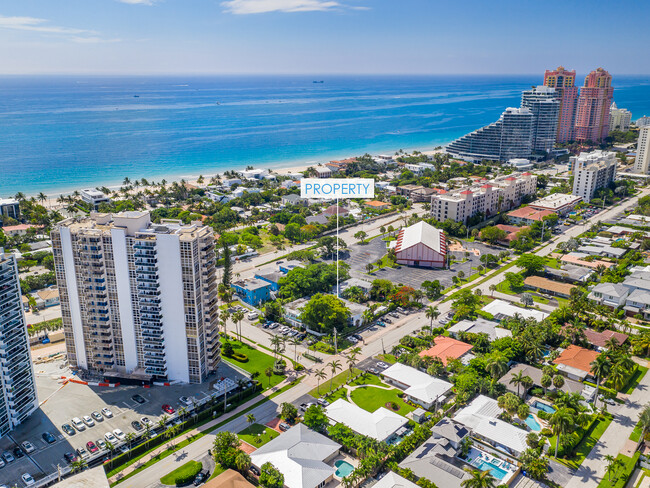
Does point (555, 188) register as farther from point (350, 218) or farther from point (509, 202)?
point (350, 218)

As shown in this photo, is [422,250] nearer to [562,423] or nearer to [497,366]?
[497,366]

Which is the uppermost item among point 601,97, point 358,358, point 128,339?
point 601,97

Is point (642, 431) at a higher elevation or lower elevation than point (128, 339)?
lower

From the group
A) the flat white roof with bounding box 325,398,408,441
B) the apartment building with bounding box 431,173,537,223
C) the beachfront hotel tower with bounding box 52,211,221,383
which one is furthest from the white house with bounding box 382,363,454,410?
the apartment building with bounding box 431,173,537,223

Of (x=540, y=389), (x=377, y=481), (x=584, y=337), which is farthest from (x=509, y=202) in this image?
(x=377, y=481)

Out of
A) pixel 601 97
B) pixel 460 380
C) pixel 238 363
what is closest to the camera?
pixel 460 380

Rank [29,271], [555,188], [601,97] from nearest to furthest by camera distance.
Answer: [29,271] < [555,188] < [601,97]

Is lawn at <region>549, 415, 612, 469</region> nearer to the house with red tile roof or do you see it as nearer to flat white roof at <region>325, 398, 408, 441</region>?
the house with red tile roof

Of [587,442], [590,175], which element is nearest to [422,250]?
[587,442]
